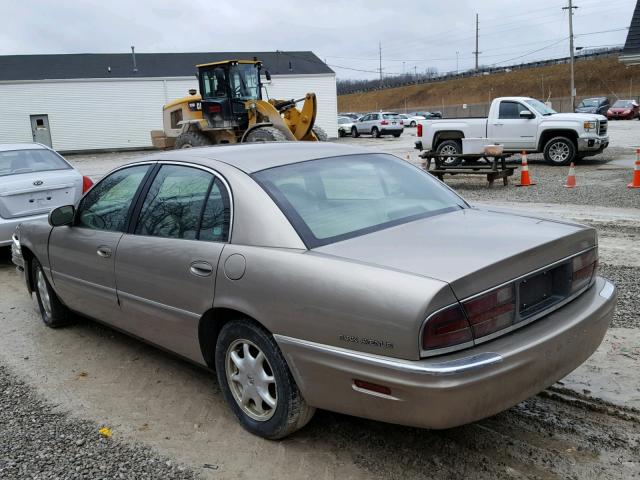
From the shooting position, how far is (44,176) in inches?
323

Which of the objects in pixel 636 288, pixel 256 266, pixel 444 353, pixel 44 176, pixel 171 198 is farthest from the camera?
pixel 44 176

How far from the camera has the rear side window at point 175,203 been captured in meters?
3.68

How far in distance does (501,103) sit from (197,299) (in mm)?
15652

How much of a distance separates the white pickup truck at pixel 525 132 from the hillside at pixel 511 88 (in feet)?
203

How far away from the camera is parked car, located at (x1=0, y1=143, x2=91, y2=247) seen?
7684mm

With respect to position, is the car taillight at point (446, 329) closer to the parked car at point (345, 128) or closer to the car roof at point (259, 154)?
the car roof at point (259, 154)

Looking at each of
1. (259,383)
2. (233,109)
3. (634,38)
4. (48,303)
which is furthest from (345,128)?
(259,383)

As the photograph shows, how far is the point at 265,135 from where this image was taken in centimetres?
1648

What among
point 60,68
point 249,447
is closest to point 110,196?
point 249,447

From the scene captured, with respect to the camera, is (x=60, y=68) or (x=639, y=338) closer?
(x=639, y=338)

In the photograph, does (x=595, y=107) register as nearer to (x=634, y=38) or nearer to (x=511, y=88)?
(x=634, y=38)

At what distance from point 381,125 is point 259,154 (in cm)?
3725

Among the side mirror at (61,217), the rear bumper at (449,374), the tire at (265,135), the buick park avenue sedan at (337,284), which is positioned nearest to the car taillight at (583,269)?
the buick park avenue sedan at (337,284)

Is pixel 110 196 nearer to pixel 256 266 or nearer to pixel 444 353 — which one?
pixel 256 266
